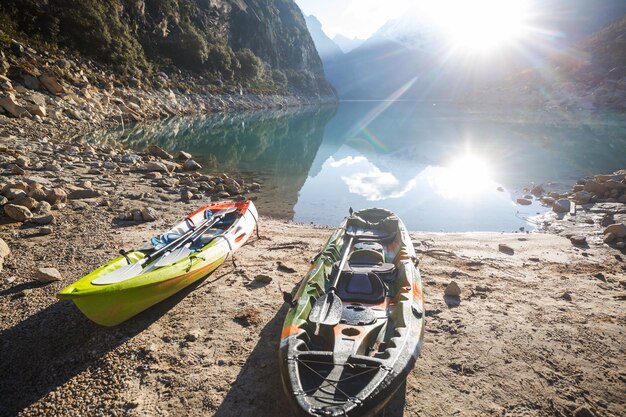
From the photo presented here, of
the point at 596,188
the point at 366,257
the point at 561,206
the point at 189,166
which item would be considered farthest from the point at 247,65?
the point at 366,257

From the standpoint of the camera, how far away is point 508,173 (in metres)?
21.4

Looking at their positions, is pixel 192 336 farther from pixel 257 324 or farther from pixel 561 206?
pixel 561 206

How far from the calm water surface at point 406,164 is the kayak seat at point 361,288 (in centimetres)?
749

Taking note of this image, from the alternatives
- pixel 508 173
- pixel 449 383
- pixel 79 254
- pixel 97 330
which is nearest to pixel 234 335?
pixel 97 330

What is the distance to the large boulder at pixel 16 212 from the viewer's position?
8.74m

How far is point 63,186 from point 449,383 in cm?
1267

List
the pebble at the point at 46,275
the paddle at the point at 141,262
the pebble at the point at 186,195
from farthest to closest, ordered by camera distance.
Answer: the pebble at the point at 186,195, the pebble at the point at 46,275, the paddle at the point at 141,262

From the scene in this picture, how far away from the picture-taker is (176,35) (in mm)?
55469

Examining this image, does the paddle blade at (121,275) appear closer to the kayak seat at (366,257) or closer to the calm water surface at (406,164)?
the kayak seat at (366,257)

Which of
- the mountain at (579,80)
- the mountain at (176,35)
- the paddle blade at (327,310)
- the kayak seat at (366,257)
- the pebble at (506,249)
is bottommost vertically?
the paddle blade at (327,310)

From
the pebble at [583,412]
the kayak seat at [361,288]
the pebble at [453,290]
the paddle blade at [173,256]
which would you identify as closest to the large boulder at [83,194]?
the paddle blade at [173,256]

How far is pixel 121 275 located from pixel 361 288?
4362 millimetres

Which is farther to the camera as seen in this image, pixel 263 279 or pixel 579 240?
pixel 579 240

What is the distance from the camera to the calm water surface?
15250 millimetres
